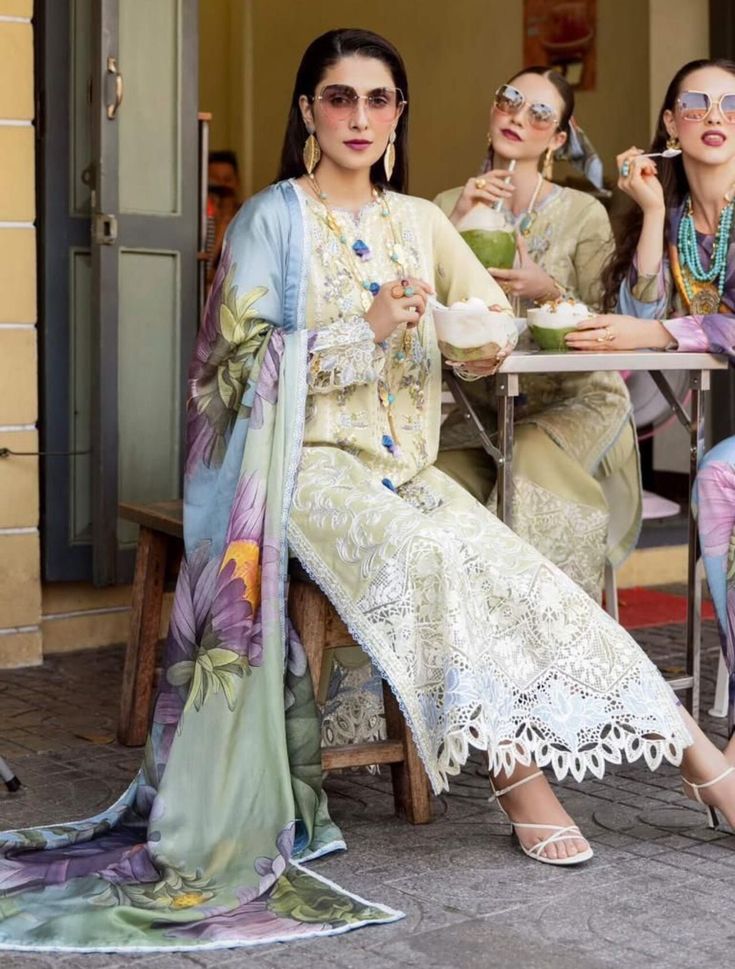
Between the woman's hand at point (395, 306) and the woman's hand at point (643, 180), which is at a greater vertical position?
the woman's hand at point (643, 180)

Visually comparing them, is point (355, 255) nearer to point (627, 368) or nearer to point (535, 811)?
point (627, 368)

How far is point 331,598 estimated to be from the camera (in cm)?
320

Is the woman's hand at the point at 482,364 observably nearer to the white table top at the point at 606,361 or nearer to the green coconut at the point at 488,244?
the white table top at the point at 606,361

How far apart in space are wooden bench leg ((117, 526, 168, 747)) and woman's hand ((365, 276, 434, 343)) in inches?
39.5

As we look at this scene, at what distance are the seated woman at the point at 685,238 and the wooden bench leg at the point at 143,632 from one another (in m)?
1.18

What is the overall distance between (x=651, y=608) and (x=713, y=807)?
8.53 ft

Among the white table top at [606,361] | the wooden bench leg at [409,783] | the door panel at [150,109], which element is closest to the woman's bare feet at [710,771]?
the wooden bench leg at [409,783]

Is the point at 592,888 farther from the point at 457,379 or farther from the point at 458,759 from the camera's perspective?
the point at 457,379

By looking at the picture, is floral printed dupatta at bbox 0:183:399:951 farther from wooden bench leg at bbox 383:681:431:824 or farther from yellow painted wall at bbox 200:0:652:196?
yellow painted wall at bbox 200:0:652:196

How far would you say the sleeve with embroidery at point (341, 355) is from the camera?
10.9 feet

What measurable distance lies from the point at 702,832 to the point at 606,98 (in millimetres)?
4600

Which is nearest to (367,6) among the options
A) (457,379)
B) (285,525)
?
(457,379)

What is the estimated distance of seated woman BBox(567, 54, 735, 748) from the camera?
3.88 m

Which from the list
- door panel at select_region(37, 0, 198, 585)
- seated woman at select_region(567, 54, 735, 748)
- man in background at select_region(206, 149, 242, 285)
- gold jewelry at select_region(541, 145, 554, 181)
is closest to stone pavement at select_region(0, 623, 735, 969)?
seated woman at select_region(567, 54, 735, 748)
